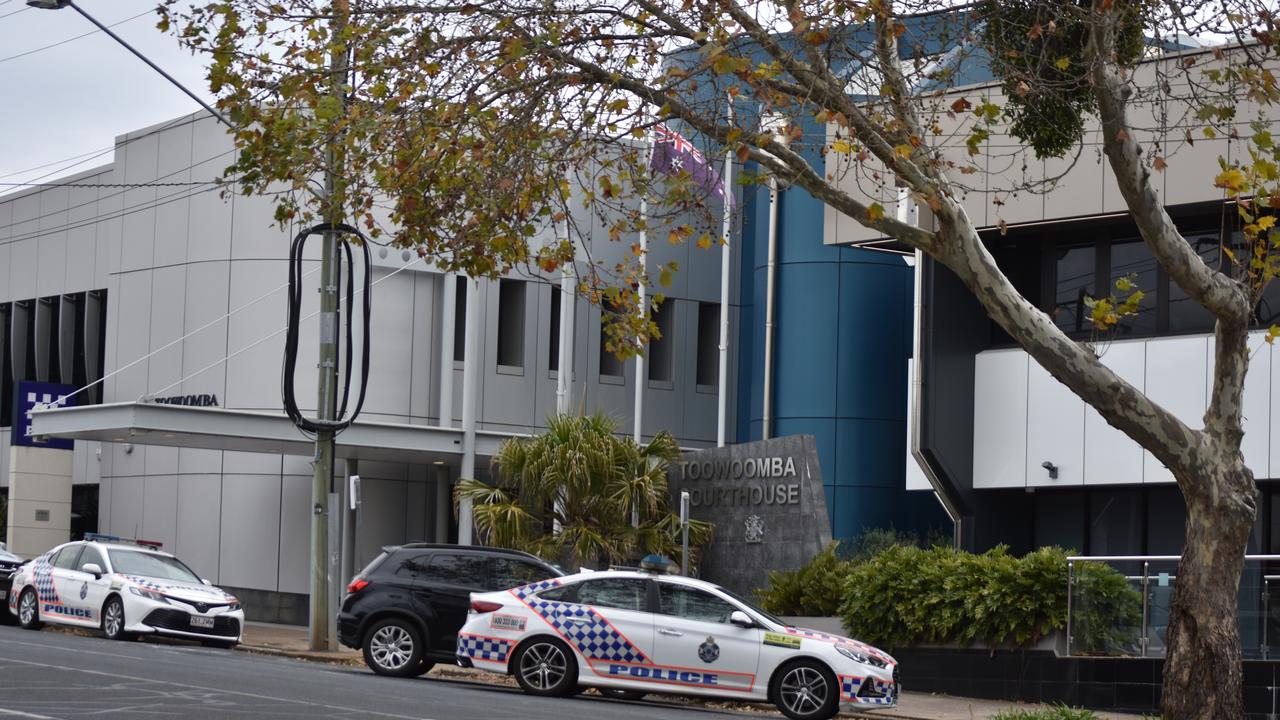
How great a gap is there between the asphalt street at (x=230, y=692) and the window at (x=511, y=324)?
42.9 feet

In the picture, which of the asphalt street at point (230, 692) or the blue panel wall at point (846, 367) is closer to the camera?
the asphalt street at point (230, 692)

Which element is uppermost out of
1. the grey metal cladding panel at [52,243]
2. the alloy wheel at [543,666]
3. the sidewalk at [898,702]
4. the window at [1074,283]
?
the grey metal cladding panel at [52,243]

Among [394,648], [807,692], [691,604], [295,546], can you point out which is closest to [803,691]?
[807,692]

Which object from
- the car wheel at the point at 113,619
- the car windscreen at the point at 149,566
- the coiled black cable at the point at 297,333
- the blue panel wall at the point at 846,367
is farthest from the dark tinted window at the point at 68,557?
the blue panel wall at the point at 846,367

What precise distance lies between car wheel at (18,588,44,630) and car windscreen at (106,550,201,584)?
5.10 ft

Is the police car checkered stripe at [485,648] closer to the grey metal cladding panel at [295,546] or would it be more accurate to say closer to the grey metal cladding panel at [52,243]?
the grey metal cladding panel at [295,546]

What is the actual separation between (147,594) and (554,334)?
1268 cm

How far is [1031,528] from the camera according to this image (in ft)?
91.7

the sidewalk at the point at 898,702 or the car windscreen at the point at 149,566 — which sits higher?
the car windscreen at the point at 149,566

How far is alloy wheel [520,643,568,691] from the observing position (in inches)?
717

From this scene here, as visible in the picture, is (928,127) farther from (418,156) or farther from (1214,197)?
(1214,197)

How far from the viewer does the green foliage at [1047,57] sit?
12445mm

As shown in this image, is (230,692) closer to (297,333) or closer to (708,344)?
(297,333)

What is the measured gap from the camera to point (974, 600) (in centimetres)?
2030
